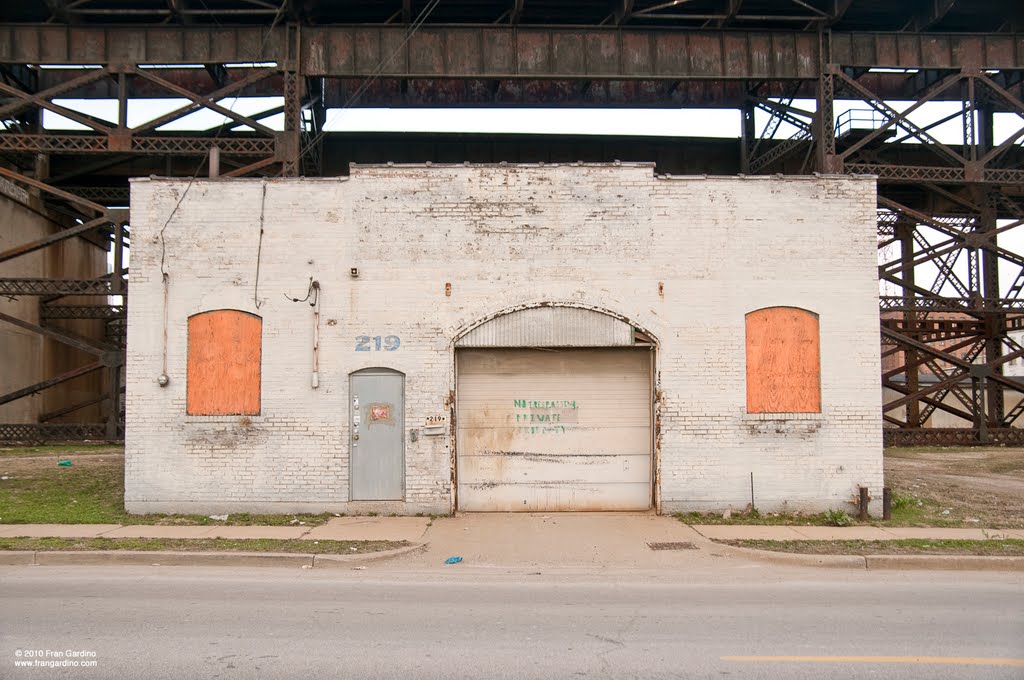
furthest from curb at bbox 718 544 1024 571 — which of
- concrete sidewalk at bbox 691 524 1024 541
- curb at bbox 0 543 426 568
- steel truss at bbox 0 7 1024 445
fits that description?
steel truss at bbox 0 7 1024 445

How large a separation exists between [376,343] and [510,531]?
356cm

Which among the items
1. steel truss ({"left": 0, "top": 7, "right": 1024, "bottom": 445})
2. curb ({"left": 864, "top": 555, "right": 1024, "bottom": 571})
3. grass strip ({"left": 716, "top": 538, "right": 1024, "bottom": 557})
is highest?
steel truss ({"left": 0, "top": 7, "right": 1024, "bottom": 445})

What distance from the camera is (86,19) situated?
22297mm

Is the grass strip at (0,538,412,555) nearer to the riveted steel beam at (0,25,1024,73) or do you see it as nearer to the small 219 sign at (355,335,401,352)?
the small 219 sign at (355,335,401,352)

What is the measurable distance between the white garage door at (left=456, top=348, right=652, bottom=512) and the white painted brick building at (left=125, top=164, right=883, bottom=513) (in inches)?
15.7

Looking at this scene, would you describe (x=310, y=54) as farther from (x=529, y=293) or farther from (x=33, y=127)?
(x=529, y=293)

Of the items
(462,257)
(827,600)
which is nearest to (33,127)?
(462,257)

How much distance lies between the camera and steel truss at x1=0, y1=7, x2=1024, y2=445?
2141cm

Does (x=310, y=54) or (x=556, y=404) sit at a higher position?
(x=310, y=54)

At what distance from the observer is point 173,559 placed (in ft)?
31.9

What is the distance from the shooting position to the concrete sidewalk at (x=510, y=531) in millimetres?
10742

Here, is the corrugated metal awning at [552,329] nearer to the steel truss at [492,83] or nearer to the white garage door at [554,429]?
the white garage door at [554,429]

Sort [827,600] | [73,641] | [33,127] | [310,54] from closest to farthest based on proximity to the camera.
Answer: [73,641] < [827,600] < [310,54] < [33,127]

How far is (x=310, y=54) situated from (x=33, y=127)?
9.33 metres
